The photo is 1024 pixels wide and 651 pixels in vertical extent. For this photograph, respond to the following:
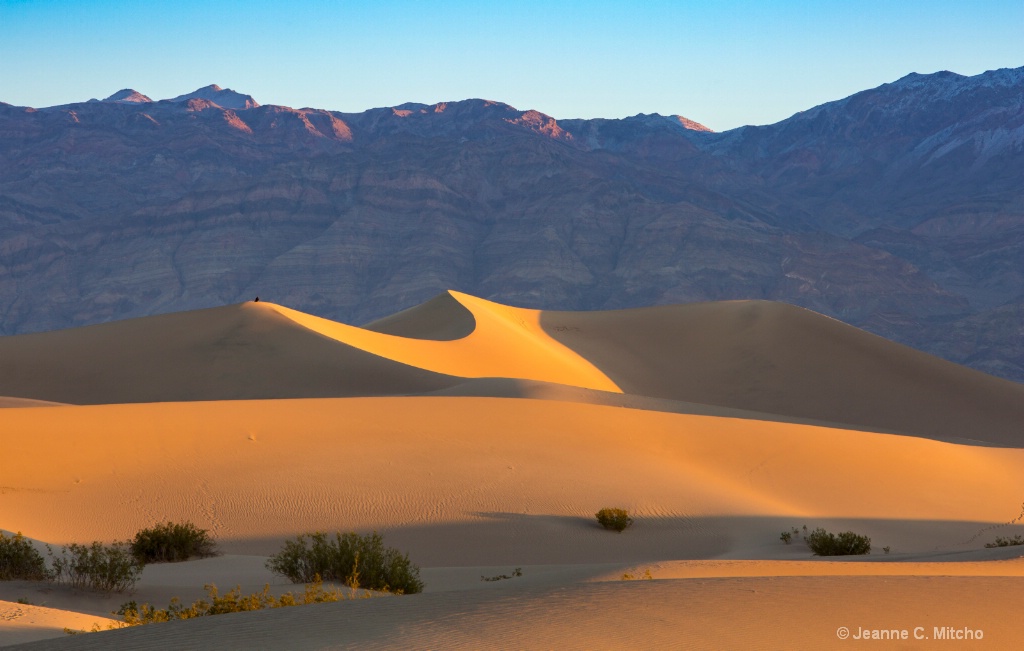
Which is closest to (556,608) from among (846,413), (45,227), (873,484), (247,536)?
(247,536)

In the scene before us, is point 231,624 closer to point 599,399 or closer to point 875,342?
point 599,399

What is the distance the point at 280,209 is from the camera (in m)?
190

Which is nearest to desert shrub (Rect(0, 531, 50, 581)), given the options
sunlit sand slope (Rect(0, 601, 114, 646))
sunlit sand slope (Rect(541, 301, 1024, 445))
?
sunlit sand slope (Rect(0, 601, 114, 646))

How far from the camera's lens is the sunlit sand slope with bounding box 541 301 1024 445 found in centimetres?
4541

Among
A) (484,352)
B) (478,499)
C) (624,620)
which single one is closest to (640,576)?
(624,620)

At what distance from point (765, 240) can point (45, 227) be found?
4828 inches

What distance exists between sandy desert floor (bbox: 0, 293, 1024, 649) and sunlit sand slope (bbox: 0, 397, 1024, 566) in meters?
0.06

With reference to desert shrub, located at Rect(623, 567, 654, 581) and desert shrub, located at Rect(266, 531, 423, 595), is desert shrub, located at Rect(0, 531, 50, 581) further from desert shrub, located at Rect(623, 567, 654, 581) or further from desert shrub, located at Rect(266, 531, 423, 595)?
desert shrub, located at Rect(623, 567, 654, 581)

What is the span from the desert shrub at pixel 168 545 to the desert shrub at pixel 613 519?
5.12 meters

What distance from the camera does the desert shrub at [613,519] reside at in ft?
47.3

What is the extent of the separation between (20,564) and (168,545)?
7.31ft

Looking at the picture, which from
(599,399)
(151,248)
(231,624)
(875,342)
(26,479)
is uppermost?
(151,248)

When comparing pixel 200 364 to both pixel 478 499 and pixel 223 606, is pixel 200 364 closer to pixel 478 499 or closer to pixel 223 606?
pixel 478 499

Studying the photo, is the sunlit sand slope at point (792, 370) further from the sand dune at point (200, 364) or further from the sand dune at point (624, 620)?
the sand dune at point (624, 620)
